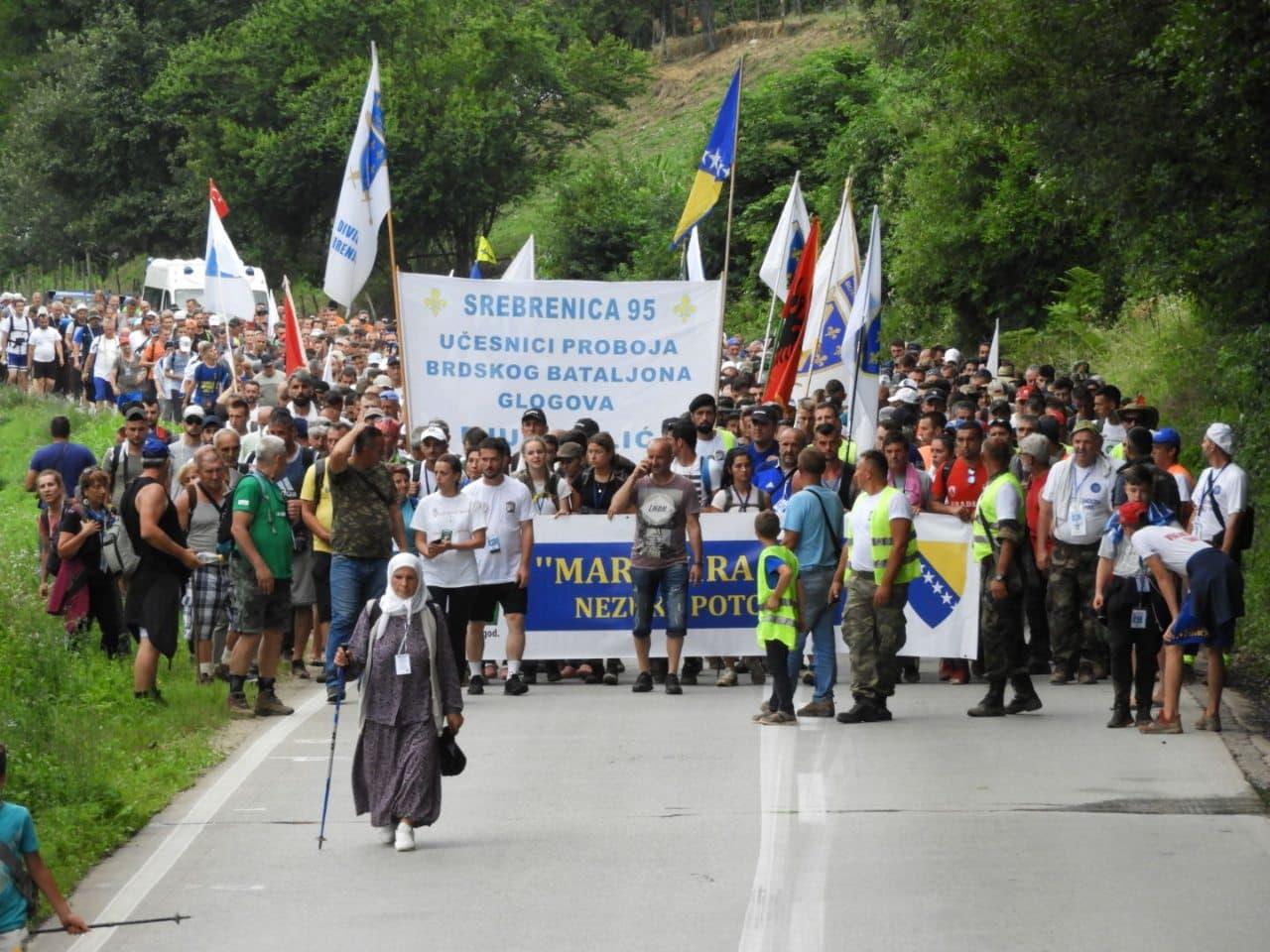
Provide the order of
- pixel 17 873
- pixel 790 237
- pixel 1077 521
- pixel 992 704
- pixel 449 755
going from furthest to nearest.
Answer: pixel 790 237
pixel 1077 521
pixel 992 704
pixel 449 755
pixel 17 873

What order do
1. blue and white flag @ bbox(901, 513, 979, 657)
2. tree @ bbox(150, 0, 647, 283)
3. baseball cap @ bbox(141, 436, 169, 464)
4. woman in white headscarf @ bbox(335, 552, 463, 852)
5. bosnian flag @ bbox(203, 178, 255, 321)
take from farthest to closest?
tree @ bbox(150, 0, 647, 283), bosnian flag @ bbox(203, 178, 255, 321), blue and white flag @ bbox(901, 513, 979, 657), baseball cap @ bbox(141, 436, 169, 464), woman in white headscarf @ bbox(335, 552, 463, 852)

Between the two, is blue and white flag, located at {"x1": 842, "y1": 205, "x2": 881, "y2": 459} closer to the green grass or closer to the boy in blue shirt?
the green grass

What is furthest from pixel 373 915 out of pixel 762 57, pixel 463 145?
pixel 762 57

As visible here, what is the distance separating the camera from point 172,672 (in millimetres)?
15438

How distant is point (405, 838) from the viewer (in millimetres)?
10078

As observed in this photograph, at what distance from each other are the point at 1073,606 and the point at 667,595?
2.78m

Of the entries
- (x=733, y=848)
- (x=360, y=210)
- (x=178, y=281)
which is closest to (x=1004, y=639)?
(x=733, y=848)

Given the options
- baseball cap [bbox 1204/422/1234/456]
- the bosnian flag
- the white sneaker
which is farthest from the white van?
the white sneaker

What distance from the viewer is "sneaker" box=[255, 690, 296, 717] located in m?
14.0

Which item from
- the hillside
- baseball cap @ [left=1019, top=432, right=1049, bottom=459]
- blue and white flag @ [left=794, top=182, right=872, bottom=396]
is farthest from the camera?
the hillside

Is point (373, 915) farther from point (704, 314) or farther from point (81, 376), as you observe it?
point (81, 376)

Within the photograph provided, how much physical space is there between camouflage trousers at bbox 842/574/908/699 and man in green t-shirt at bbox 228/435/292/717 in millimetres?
3698

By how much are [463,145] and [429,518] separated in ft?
158

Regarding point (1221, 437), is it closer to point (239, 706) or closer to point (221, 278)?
point (239, 706)
